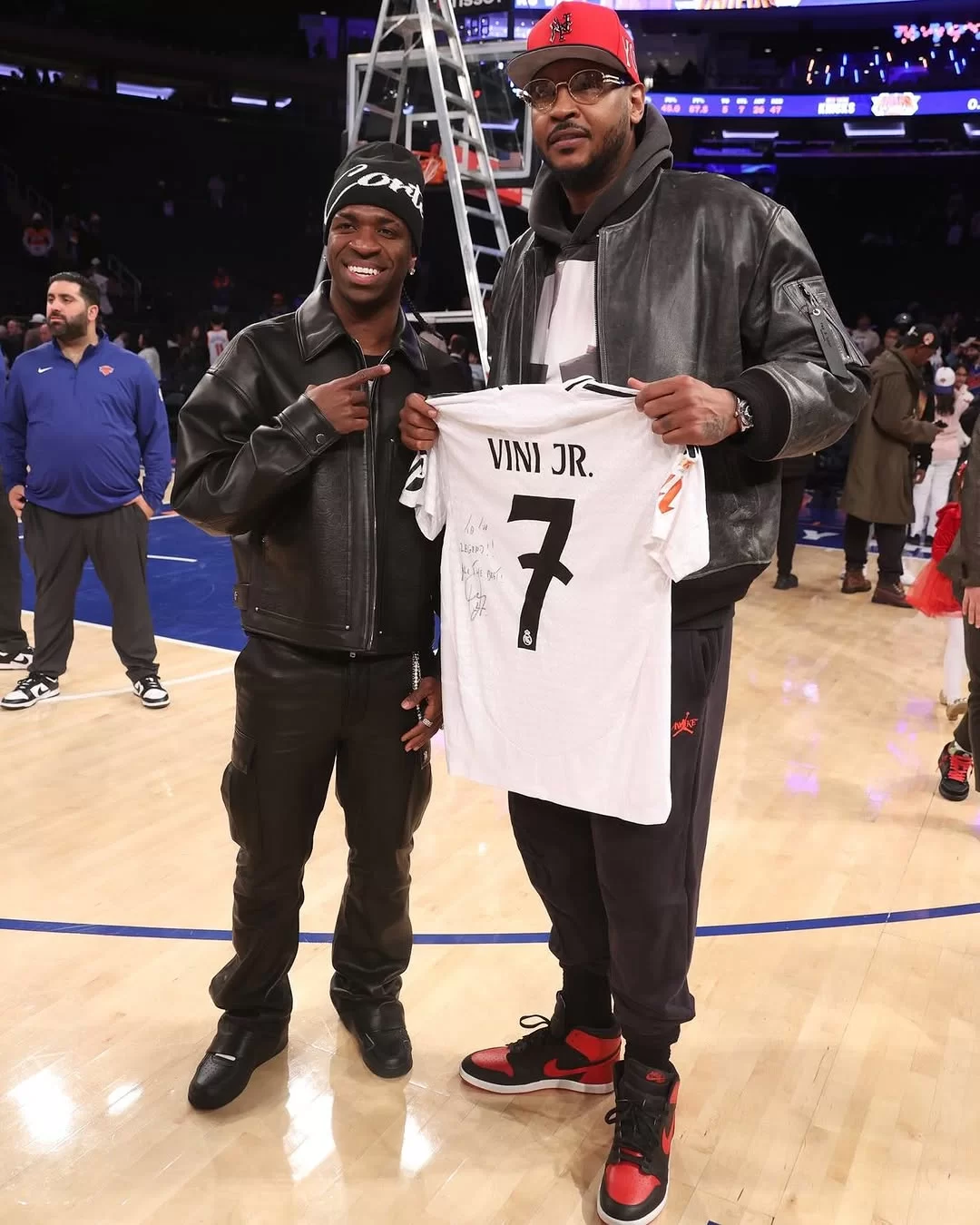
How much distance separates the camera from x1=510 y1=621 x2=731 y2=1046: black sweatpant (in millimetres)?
2238

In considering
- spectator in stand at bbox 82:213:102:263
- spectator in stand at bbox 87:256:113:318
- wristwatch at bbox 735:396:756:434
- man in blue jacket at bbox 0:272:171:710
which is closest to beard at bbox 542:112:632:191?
wristwatch at bbox 735:396:756:434

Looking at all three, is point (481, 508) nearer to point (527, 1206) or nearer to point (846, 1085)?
point (527, 1206)

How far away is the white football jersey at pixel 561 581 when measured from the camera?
2.11 meters

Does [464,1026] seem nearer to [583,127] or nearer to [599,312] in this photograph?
[599,312]

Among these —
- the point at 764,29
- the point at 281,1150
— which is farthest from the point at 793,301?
the point at 764,29

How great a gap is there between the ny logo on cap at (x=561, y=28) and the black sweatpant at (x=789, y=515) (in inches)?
233

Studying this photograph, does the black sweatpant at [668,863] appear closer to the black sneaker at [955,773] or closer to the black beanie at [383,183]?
the black beanie at [383,183]

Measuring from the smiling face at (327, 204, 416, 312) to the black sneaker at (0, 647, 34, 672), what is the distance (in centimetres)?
413

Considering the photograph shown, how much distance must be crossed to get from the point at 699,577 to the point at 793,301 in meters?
0.55

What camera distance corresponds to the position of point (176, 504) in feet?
7.86

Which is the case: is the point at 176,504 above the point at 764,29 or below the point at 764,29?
below

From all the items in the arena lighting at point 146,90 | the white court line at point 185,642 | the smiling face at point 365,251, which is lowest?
the white court line at point 185,642

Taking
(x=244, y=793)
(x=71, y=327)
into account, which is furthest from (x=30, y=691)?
(x=244, y=793)
